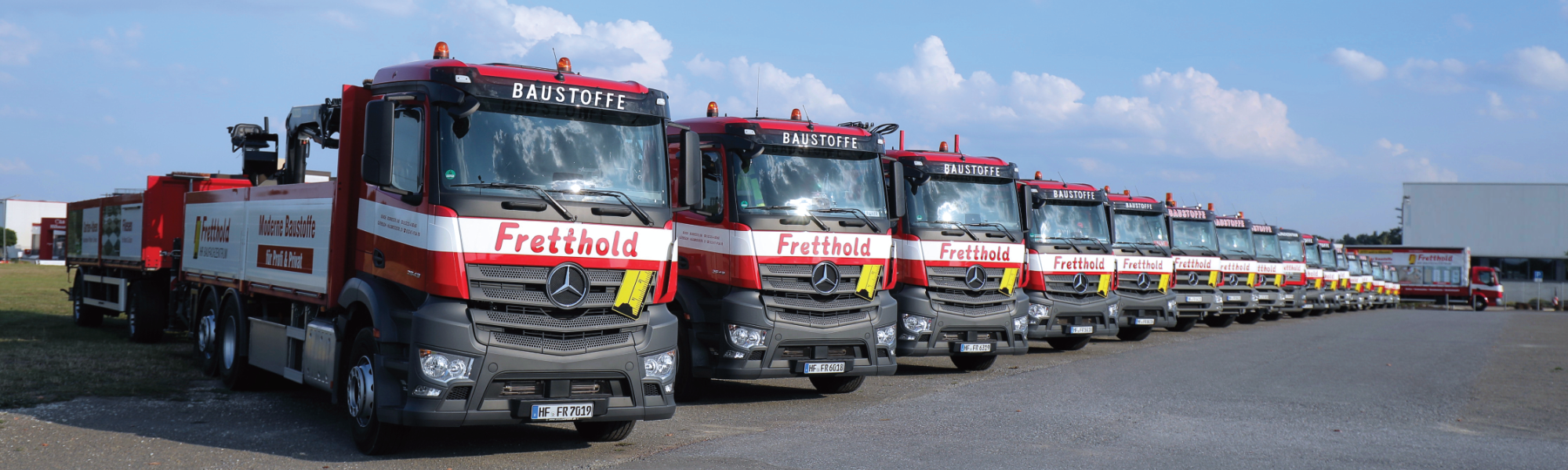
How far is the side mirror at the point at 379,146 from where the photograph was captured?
695 cm

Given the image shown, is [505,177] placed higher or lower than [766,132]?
lower

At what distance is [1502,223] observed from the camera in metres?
69.4

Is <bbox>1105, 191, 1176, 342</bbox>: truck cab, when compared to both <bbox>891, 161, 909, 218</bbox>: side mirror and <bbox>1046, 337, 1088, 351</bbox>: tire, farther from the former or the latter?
<bbox>891, 161, 909, 218</bbox>: side mirror

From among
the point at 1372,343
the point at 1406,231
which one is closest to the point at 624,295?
the point at 1372,343

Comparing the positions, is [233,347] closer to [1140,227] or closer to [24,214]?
[1140,227]

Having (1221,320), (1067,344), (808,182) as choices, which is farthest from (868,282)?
(1221,320)

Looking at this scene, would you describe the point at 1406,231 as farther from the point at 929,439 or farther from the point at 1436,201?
the point at 929,439

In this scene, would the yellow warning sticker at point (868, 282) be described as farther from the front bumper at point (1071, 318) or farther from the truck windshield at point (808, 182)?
the front bumper at point (1071, 318)

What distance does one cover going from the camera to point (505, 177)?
725 centimetres

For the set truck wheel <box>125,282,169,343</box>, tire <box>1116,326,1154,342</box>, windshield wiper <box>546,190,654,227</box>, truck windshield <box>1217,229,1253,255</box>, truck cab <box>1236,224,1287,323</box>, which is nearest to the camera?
windshield wiper <box>546,190,654,227</box>

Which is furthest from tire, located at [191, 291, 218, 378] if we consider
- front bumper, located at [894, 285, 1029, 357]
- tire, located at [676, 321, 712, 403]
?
front bumper, located at [894, 285, 1029, 357]

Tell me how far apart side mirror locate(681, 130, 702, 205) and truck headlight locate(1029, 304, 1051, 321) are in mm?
8703

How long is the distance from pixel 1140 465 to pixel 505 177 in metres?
4.60

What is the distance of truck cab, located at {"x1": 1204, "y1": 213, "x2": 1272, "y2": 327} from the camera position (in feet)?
80.4
